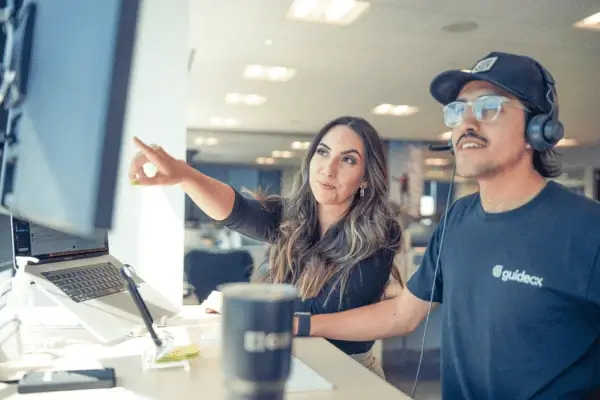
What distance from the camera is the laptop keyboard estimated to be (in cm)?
122

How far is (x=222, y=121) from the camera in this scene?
9617mm

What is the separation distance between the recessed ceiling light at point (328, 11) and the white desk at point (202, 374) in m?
3.27

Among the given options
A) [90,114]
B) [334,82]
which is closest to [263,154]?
[334,82]

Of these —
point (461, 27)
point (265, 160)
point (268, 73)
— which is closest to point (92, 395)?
point (461, 27)

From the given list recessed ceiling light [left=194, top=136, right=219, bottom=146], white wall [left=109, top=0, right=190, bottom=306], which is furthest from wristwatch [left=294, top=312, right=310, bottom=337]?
recessed ceiling light [left=194, top=136, right=219, bottom=146]

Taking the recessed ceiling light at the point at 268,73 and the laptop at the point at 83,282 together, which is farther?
the recessed ceiling light at the point at 268,73

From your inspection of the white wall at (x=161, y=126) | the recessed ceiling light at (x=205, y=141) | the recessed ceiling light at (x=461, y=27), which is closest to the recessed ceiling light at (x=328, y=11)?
the recessed ceiling light at (x=461, y=27)

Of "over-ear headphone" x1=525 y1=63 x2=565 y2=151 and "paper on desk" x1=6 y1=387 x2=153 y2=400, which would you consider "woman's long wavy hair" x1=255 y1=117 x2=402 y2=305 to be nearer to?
"over-ear headphone" x1=525 y1=63 x2=565 y2=151

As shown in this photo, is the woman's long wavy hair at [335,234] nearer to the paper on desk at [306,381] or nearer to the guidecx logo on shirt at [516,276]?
the guidecx logo on shirt at [516,276]

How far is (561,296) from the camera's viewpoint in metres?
1.08

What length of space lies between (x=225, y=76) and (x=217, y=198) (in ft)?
15.4

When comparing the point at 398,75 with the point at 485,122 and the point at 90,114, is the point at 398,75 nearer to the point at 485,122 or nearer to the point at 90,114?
the point at 485,122

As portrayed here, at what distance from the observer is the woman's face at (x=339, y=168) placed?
163 cm

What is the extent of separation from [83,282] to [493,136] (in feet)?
3.41
